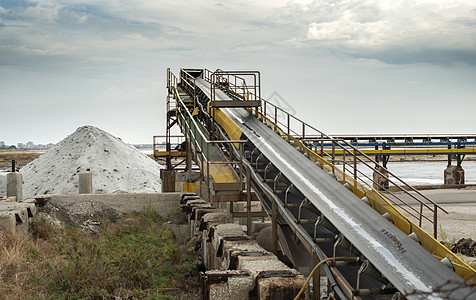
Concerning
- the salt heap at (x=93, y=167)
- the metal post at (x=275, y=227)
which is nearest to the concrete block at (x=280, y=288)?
the metal post at (x=275, y=227)

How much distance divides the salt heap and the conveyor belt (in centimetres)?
1569

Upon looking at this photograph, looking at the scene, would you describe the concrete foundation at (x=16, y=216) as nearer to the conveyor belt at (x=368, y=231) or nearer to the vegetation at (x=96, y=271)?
the vegetation at (x=96, y=271)

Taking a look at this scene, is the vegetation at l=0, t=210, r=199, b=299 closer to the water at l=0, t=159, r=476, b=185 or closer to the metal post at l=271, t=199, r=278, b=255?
the metal post at l=271, t=199, r=278, b=255

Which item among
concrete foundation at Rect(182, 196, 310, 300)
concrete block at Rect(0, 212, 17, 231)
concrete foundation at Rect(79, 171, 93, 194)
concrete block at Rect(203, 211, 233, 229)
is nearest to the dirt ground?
concrete block at Rect(203, 211, 233, 229)

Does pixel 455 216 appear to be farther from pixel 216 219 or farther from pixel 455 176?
pixel 455 176

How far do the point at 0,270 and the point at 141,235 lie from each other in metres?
3.73

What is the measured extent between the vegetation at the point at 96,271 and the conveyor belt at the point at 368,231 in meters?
2.80

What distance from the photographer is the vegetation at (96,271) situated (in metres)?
7.34

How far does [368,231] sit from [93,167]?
21.3 metres

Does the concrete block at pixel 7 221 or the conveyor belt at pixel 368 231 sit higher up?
the conveyor belt at pixel 368 231

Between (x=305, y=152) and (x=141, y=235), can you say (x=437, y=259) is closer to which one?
(x=305, y=152)

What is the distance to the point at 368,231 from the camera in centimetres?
674

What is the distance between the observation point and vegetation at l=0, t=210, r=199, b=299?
289 inches

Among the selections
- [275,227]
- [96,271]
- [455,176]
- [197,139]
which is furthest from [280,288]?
[455,176]
